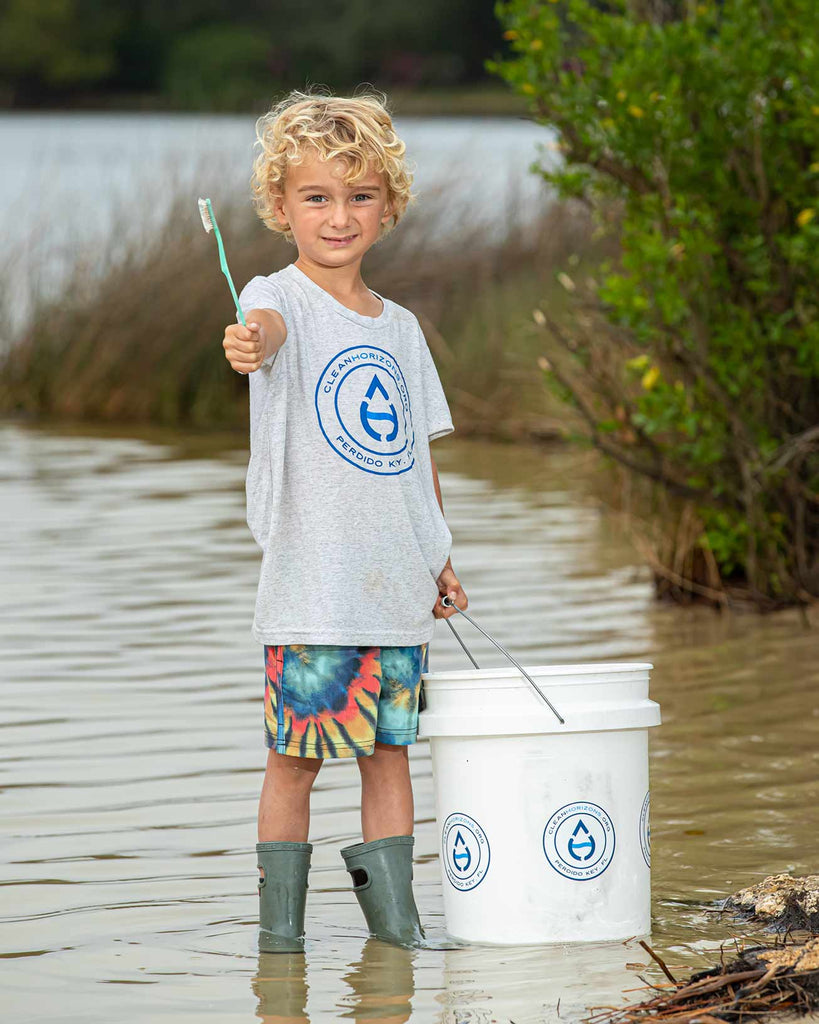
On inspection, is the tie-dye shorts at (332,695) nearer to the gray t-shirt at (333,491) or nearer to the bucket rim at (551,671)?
the gray t-shirt at (333,491)

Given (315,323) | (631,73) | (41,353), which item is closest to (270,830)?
(315,323)

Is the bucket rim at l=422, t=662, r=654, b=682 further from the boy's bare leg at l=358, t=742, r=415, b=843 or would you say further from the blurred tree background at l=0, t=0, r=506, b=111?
the blurred tree background at l=0, t=0, r=506, b=111

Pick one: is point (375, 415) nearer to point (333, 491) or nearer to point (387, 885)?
point (333, 491)

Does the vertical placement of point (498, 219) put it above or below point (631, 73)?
below

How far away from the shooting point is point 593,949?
115 inches

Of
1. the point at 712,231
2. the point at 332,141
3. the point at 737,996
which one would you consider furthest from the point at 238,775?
the point at 712,231

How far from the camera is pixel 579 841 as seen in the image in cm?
292

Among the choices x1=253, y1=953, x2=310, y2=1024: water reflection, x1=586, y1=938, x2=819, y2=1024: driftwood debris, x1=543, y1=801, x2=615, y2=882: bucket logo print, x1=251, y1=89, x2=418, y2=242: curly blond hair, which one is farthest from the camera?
x1=251, y1=89, x2=418, y2=242: curly blond hair

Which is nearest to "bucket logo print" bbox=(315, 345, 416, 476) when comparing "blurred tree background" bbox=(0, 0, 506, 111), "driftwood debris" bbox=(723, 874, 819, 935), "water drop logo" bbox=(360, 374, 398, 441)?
"water drop logo" bbox=(360, 374, 398, 441)

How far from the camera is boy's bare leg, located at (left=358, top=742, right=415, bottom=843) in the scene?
3111 millimetres

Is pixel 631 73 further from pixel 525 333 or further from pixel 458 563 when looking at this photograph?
pixel 525 333

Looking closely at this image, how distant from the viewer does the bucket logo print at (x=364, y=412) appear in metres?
3.03

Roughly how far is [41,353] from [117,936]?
33.7 feet

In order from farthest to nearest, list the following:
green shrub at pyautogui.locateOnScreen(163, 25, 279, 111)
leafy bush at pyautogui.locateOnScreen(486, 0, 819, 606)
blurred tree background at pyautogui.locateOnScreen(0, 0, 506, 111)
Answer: green shrub at pyautogui.locateOnScreen(163, 25, 279, 111) → blurred tree background at pyautogui.locateOnScreen(0, 0, 506, 111) → leafy bush at pyautogui.locateOnScreen(486, 0, 819, 606)
